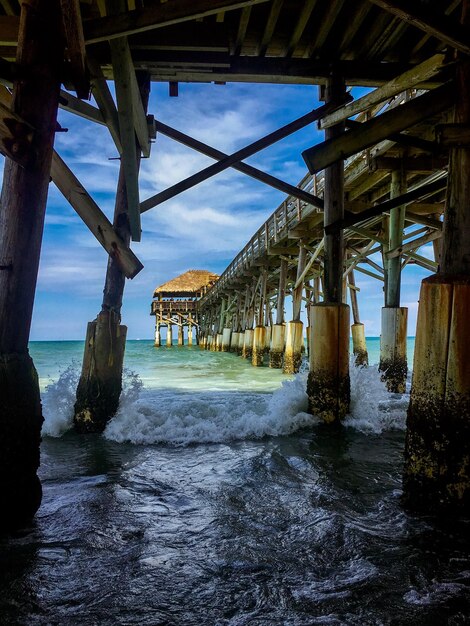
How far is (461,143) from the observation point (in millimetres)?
2533

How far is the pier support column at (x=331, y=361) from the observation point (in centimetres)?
470

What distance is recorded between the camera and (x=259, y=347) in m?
15.9

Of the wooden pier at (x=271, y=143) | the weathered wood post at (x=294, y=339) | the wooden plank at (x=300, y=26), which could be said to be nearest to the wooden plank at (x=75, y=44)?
the wooden pier at (x=271, y=143)

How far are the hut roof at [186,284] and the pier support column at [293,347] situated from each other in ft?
91.3

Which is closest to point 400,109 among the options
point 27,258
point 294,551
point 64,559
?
point 27,258

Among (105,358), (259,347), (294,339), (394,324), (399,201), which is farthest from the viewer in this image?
(259,347)

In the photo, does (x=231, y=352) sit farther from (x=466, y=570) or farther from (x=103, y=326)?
(x=466, y=570)

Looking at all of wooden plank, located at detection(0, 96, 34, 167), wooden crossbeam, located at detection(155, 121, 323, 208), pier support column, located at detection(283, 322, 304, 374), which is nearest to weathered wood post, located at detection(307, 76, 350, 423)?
wooden crossbeam, located at detection(155, 121, 323, 208)

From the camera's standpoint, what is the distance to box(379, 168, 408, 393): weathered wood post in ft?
22.3

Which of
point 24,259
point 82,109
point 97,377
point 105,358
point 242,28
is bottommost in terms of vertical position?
point 97,377

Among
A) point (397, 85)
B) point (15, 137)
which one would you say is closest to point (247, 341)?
point (397, 85)

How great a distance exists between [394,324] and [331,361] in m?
2.65

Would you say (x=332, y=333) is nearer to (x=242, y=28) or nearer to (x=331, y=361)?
(x=331, y=361)

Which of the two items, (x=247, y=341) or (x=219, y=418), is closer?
(x=219, y=418)
